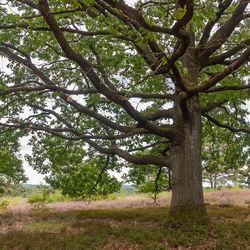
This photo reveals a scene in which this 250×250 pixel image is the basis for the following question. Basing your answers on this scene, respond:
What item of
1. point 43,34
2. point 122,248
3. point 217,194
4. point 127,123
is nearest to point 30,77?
point 43,34

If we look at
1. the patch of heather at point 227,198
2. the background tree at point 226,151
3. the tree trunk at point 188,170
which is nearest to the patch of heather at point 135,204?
the patch of heather at point 227,198

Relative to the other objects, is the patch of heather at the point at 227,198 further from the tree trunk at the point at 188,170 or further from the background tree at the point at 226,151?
the tree trunk at the point at 188,170

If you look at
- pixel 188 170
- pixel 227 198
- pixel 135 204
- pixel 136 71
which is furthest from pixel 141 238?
pixel 227 198

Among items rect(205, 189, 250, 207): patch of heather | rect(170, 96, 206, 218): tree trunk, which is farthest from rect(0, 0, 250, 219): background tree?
rect(205, 189, 250, 207): patch of heather

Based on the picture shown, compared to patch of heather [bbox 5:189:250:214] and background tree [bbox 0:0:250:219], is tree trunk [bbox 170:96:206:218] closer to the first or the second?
background tree [bbox 0:0:250:219]

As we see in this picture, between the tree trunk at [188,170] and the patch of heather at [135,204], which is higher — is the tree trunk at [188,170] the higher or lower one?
the higher one

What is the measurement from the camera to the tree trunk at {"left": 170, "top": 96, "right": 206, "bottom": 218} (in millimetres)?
7656

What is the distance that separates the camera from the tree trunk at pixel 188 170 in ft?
25.1

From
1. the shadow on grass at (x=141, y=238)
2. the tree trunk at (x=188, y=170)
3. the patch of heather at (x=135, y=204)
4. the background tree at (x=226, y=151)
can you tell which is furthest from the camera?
the patch of heather at (x=135, y=204)

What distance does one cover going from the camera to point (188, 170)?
797 cm

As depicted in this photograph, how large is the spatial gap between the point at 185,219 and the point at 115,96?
14.7ft

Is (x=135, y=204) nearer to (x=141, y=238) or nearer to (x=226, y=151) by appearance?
(x=226, y=151)

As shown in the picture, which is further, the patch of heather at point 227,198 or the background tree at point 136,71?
the patch of heather at point 227,198

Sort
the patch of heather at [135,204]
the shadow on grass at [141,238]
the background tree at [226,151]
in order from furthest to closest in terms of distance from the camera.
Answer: the patch of heather at [135,204], the background tree at [226,151], the shadow on grass at [141,238]
